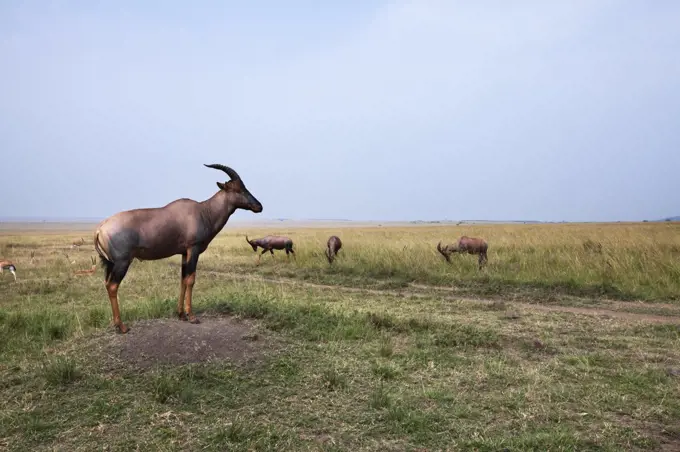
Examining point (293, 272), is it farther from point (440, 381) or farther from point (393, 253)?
point (440, 381)

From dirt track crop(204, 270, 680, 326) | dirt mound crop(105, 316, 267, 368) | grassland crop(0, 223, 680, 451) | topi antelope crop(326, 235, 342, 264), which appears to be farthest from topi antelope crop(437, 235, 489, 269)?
dirt mound crop(105, 316, 267, 368)

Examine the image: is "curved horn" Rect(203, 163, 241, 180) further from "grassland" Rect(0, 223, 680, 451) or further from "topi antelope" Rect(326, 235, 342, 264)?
"topi antelope" Rect(326, 235, 342, 264)

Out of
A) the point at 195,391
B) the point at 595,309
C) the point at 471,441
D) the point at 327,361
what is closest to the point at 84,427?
the point at 195,391

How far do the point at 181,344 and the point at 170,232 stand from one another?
139 centimetres

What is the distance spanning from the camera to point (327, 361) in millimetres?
5836

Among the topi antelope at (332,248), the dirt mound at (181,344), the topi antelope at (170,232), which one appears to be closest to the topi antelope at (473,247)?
the topi antelope at (332,248)

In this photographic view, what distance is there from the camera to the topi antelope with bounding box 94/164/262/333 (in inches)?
222

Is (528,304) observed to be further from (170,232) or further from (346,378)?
(170,232)

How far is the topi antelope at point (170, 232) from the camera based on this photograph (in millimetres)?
5641

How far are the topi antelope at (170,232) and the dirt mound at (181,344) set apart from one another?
25 centimetres

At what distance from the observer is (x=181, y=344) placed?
568cm

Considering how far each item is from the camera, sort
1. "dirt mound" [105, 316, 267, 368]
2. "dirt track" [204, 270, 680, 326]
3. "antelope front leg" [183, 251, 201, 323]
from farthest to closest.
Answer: "dirt track" [204, 270, 680, 326] → "antelope front leg" [183, 251, 201, 323] → "dirt mound" [105, 316, 267, 368]

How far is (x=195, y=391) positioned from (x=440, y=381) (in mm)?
2653

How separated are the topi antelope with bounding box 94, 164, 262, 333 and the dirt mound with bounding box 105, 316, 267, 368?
0.81ft
